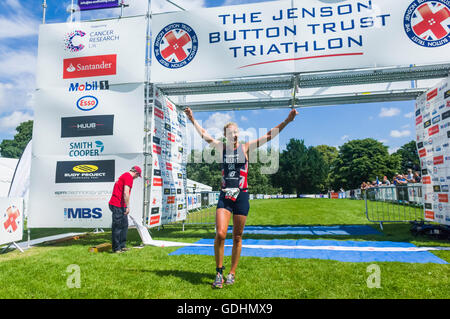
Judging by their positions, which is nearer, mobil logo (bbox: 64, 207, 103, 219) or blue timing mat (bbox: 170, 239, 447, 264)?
blue timing mat (bbox: 170, 239, 447, 264)

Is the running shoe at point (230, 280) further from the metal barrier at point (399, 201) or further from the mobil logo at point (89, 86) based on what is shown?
the metal barrier at point (399, 201)

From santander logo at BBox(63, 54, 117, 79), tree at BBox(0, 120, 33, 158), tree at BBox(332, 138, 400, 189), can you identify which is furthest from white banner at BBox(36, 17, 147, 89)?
tree at BBox(0, 120, 33, 158)

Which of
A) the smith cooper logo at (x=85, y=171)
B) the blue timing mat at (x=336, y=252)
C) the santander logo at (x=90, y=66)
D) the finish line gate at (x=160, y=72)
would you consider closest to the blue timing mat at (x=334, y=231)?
the blue timing mat at (x=336, y=252)

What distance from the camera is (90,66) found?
853 cm

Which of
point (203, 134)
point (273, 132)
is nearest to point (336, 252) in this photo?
point (273, 132)

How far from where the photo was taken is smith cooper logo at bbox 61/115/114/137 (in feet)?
26.8

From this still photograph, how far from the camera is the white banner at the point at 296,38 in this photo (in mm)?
7277

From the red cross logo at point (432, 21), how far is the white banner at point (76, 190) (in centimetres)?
807

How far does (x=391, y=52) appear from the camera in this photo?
7340mm

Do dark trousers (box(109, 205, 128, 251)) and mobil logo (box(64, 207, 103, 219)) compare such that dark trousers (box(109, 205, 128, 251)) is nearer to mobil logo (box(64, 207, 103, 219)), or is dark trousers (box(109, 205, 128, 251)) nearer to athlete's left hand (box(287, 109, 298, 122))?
mobil logo (box(64, 207, 103, 219))

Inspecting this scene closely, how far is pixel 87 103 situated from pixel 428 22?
30.9 ft

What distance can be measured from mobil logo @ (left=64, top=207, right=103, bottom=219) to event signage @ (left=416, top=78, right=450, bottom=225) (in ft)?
31.3
